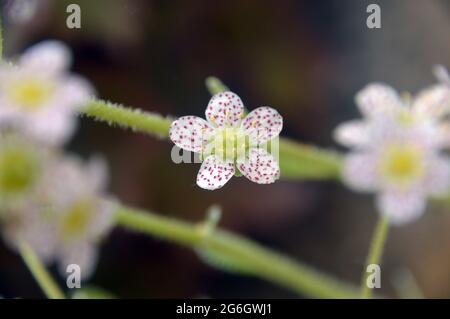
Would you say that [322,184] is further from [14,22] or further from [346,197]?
[14,22]

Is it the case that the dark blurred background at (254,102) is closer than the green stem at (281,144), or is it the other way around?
the green stem at (281,144)

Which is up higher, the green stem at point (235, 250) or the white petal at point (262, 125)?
the white petal at point (262, 125)

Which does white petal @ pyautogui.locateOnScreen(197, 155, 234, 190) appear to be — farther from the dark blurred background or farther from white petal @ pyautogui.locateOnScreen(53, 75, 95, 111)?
the dark blurred background

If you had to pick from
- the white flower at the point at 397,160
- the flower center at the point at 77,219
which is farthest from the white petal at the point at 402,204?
the flower center at the point at 77,219

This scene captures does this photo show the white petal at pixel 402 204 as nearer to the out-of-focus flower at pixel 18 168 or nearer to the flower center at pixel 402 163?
the flower center at pixel 402 163

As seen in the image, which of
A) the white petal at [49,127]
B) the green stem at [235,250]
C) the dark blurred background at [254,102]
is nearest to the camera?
the white petal at [49,127]

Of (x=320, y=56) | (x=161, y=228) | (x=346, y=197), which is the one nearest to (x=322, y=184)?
(x=346, y=197)
